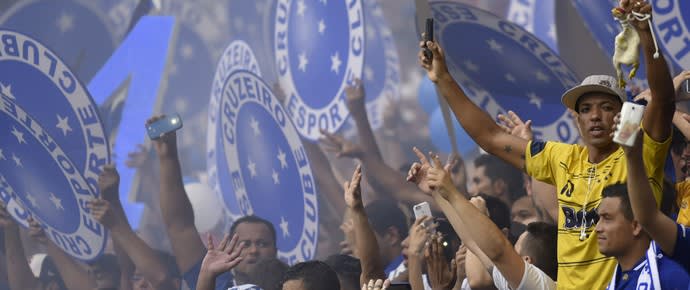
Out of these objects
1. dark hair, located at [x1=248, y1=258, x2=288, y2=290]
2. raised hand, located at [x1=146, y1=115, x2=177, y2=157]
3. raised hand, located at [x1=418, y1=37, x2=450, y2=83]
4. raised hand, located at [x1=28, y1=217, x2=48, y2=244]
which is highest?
raised hand, located at [x1=146, y1=115, x2=177, y2=157]

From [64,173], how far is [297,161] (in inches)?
67.8

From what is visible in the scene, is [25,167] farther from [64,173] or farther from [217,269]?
[217,269]

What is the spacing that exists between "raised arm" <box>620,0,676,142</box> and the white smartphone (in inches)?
17.7

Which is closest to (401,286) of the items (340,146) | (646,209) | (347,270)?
(347,270)

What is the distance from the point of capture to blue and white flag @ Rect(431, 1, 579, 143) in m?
5.87

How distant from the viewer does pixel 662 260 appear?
355 centimetres

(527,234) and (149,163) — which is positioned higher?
(149,163)

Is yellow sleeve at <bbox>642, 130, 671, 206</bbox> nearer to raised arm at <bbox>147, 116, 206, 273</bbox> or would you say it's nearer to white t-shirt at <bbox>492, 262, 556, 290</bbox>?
white t-shirt at <bbox>492, 262, 556, 290</bbox>

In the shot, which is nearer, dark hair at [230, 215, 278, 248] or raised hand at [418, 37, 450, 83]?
raised hand at [418, 37, 450, 83]

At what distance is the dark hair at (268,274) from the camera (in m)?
6.00

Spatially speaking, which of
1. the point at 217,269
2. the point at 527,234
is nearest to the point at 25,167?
the point at 217,269

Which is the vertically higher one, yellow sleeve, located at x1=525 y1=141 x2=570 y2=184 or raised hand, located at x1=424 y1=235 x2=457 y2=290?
yellow sleeve, located at x1=525 y1=141 x2=570 y2=184

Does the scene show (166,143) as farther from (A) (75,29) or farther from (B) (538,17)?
(B) (538,17)

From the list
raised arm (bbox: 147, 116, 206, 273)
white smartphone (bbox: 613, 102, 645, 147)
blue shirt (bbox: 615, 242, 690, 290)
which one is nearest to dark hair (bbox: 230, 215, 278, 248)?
raised arm (bbox: 147, 116, 206, 273)
